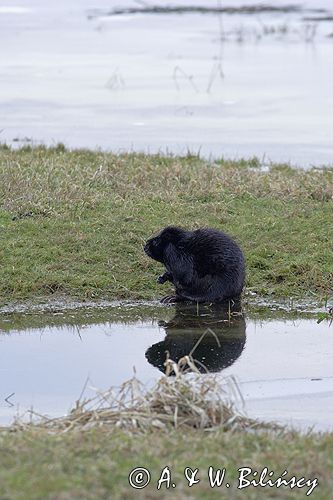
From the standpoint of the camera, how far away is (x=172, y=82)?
60.9 feet

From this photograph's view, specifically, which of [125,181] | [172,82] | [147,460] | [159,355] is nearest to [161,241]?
[159,355]

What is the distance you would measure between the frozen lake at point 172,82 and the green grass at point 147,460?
813 centimetres

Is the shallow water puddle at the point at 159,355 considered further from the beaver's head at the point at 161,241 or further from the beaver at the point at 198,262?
the beaver's head at the point at 161,241

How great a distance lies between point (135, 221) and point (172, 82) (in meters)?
10.1

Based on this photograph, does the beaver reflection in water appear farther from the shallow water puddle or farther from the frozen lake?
→ the frozen lake

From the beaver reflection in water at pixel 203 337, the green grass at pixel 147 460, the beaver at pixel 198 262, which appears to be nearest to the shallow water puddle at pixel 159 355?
the beaver reflection in water at pixel 203 337

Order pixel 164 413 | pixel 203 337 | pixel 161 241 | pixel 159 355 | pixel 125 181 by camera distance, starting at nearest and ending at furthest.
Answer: pixel 164 413 < pixel 159 355 < pixel 203 337 < pixel 161 241 < pixel 125 181

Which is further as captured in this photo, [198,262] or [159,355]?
[198,262]

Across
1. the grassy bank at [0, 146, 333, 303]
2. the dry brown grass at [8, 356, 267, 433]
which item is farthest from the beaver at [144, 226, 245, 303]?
the dry brown grass at [8, 356, 267, 433]

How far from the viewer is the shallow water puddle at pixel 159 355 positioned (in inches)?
224

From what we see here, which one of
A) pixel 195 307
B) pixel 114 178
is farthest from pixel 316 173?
pixel 195 307

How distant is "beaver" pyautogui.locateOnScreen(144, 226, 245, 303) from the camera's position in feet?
25.2

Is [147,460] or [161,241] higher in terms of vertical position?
[161,241]

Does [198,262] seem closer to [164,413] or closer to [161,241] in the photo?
[161,241]
